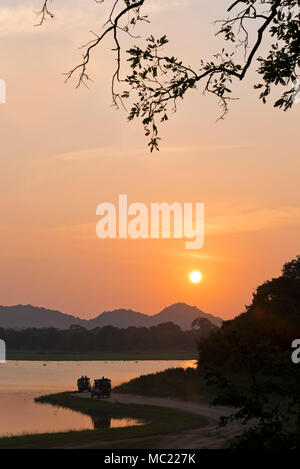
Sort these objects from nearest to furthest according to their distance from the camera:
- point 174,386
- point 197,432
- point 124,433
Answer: point 124,433 < point 197,432 < point 174,386

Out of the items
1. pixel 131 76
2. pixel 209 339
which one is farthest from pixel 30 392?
pixel 131 76

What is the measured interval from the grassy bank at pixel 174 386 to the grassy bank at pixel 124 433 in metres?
7.94

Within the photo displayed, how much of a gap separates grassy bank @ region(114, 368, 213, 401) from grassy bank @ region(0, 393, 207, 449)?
794 centimetres

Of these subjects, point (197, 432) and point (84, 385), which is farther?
point (84, 385)

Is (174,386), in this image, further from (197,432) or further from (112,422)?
(197,432)

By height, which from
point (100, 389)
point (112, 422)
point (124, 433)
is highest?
point (100, 389)

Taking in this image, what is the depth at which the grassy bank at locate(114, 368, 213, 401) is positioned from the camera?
222 ft

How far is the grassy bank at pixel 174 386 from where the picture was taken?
222 ft

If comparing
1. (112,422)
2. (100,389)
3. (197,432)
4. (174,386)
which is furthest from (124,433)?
(100,389)

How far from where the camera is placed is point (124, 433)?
41469 mm

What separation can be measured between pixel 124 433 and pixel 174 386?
30956mm

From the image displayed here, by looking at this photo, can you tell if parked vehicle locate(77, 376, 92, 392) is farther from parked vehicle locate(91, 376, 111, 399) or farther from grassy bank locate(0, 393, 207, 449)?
grassy bank locate(0, 393, 207, 449)

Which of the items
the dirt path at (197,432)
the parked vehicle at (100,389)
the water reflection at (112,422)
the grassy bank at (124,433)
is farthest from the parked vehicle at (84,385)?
the water reflection at (112,422)
